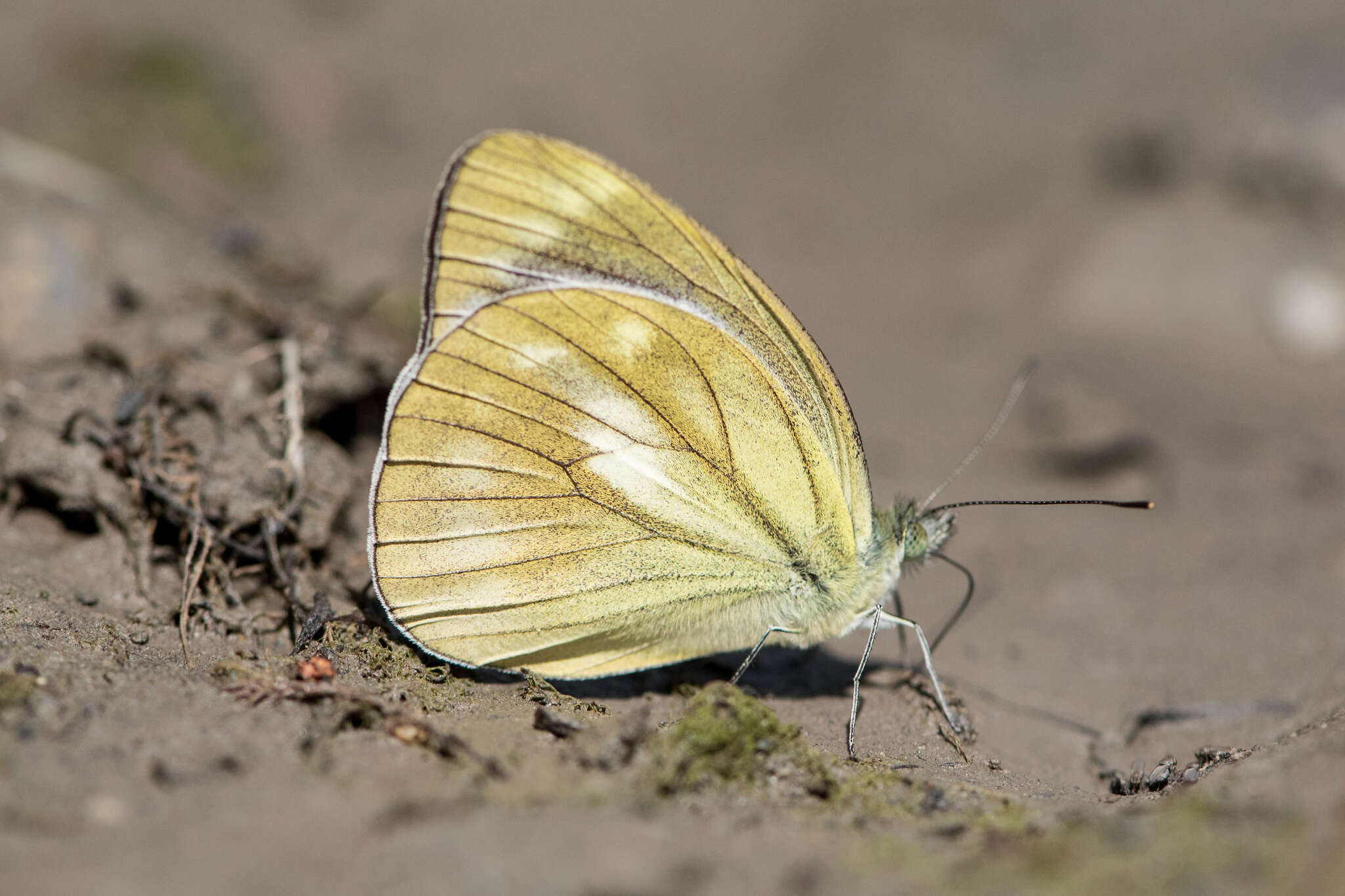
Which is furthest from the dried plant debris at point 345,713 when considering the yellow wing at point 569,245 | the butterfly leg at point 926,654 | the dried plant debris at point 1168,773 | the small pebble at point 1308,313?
the small pebble at point 1308,313

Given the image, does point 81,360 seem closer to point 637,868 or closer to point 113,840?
point 113,840

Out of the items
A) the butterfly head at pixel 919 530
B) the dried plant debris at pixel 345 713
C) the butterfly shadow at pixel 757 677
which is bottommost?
the dried plant debris at pixel 345 713

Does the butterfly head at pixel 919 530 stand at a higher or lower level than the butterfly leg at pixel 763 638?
higher

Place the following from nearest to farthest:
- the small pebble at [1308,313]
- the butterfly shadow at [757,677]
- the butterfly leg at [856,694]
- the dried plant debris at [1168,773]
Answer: the dried plant debris at [1168,773] → the butterfly leg at [856,694] → the butterfly shadow at [757,677] → the small pebble at [1308,313]

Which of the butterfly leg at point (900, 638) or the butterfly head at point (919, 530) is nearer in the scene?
the butterfly head at point (919, 530)

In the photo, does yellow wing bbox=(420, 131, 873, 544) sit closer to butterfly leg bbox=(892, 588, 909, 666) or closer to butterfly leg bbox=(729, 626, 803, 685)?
butterfly leg bbox=(729, 626, 803, 685)

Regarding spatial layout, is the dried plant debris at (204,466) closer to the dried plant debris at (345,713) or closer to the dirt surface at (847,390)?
the dirt surface at (847,390)

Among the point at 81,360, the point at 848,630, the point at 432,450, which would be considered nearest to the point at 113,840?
the point at 432,450

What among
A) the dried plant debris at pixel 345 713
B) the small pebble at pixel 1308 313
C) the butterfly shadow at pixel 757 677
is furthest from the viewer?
Answer: the small pebble at pixel 1308 313
